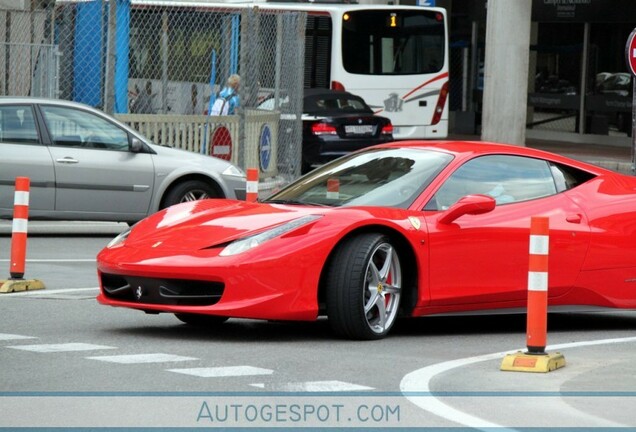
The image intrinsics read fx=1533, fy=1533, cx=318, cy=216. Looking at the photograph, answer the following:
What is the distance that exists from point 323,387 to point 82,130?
9.11m

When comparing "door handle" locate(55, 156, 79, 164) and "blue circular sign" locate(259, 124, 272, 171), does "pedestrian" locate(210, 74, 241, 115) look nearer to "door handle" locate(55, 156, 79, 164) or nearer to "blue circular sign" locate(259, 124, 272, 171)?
"blue circular sign" locate(259, 124, 272, 171)

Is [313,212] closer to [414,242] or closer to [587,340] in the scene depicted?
[414,242]

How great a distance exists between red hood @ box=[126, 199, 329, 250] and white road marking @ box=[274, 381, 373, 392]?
67.8 inches

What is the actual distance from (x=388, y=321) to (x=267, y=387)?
2040 mm

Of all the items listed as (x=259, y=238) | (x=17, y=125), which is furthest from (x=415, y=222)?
(x=17, y=125)

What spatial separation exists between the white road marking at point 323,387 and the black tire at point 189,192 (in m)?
8.86

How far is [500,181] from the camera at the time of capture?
10227 millimetres

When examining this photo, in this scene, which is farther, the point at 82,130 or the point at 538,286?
the point at 82,130

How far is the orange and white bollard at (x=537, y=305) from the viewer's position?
8.41 meters

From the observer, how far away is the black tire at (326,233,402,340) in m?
9.17

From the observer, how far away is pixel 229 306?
9078 millimetres

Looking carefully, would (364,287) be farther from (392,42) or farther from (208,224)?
(392,42)

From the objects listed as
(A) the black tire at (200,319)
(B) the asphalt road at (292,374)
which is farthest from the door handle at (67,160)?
(A) the black tire at (200,319)

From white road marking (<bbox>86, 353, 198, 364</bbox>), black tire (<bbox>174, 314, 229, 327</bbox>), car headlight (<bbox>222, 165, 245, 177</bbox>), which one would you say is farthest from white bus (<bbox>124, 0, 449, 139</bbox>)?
white road marking (<bbox>86, 353, 198, 364</bbox>)
